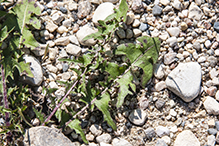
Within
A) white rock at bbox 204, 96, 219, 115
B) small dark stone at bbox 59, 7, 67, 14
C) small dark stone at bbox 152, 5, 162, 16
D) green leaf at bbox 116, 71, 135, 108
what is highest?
small dark stone at bbox 59, 7, 67, 14

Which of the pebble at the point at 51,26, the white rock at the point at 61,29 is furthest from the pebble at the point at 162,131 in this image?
the pebble at the point at 51,26

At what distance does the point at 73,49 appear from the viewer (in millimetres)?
4070

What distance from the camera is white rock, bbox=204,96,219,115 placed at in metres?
3.82

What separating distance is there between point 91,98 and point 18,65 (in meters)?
1.18

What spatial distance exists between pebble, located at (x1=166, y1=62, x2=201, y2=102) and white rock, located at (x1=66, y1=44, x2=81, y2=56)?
151 centimetres

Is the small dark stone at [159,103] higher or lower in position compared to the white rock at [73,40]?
lower

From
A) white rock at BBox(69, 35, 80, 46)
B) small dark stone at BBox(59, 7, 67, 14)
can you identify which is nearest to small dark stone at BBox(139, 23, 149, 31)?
white rock at BBox(69, 35, 80, 46)

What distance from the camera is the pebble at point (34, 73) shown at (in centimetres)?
389

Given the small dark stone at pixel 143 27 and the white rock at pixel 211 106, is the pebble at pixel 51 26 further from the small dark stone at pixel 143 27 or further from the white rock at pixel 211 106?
the white rock at pixel 211 106

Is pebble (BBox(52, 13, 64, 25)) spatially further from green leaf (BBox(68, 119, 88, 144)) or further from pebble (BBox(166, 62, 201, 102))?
pebble (BBox(166, 62, 201, 102))

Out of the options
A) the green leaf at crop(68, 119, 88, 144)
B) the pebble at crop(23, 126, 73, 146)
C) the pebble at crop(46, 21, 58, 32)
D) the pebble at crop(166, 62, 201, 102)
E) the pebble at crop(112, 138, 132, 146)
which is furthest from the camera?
the pebble at crop(46, 21, 58, 32)

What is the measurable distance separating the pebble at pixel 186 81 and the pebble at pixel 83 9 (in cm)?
176

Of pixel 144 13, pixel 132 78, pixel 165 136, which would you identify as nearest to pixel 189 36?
pixel 144 13

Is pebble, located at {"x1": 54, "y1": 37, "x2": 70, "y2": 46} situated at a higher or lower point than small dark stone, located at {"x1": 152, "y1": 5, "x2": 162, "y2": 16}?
lower
